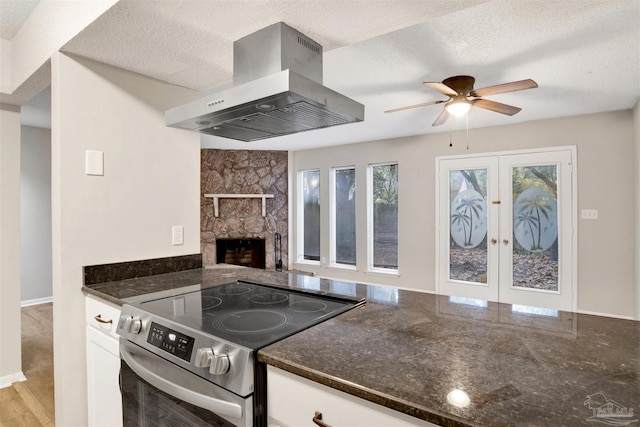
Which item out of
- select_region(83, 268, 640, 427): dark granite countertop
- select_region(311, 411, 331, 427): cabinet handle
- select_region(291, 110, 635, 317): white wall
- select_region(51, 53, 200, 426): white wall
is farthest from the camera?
select_region(291, 110, 635, 317): white wall

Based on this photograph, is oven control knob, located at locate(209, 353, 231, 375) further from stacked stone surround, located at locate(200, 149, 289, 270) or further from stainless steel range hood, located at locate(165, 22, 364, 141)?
stacked stone surround, located at locate(200, 149, 289, 270)

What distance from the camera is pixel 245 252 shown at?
20.9 feet

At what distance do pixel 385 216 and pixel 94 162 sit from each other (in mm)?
4359

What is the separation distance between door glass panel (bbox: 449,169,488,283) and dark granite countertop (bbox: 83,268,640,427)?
361 centimetres

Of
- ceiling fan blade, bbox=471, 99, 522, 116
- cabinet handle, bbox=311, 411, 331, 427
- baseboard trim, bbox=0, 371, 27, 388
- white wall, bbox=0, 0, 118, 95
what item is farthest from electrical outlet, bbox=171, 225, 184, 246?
ceiling fan blade, bbox=471, 99, 522, 116

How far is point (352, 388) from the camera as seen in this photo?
0.77m

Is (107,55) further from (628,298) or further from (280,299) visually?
(628,298)

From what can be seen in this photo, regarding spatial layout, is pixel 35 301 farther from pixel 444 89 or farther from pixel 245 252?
pixel 444 89

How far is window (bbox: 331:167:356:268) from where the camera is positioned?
5887mm

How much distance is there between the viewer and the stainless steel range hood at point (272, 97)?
4.00 ft

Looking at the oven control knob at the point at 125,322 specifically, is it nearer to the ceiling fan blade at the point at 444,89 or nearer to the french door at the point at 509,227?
the ceiling fan blade at the point at 444,89

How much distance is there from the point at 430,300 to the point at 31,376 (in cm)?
309

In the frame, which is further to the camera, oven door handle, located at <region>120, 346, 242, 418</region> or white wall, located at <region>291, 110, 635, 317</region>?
white wall, located at <region>291, 110, 635, 317</region>

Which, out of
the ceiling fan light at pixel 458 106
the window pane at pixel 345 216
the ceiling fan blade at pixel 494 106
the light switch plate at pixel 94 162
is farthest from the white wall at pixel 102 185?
the window pane at pixel 345 216
